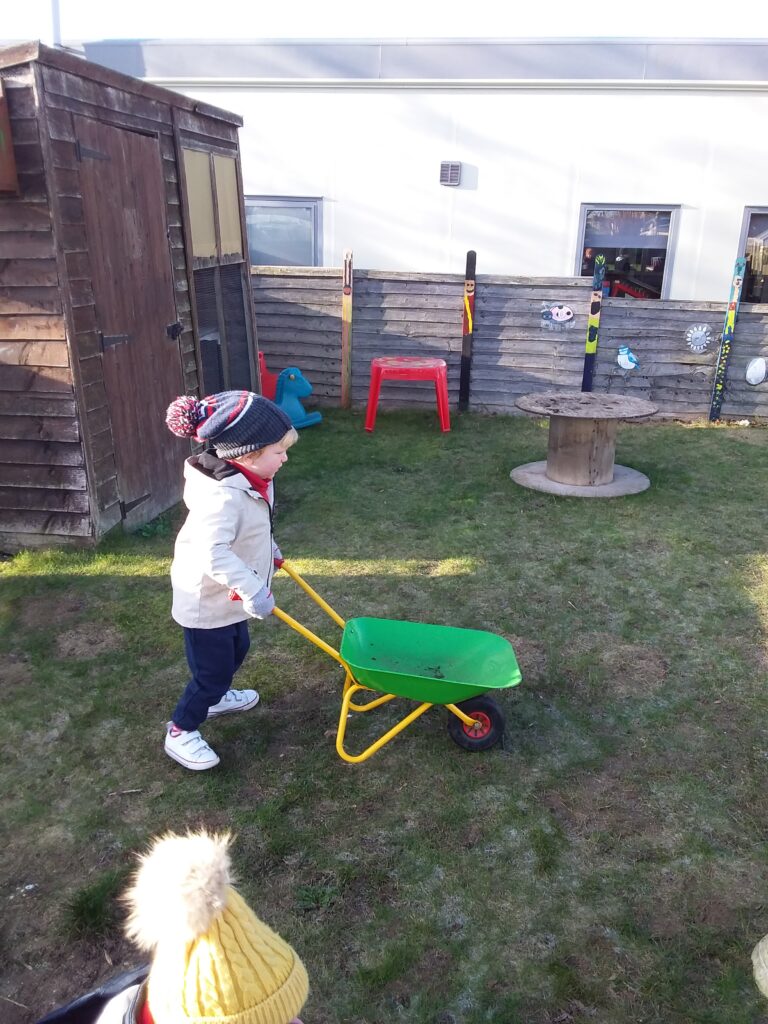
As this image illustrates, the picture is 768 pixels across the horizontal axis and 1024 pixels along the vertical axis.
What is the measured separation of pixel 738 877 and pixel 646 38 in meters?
10.3

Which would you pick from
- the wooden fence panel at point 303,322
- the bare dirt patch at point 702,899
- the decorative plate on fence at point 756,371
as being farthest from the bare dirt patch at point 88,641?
the decorative plate on fence at point 756,371

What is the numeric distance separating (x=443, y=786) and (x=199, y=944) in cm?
232

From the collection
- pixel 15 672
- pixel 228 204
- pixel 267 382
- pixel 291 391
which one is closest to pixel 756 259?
pixel 291 391

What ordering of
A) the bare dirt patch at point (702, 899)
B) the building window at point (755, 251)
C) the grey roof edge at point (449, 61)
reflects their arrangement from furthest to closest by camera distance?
the building window at point (755, 251)
the grey roof edge at point (449, 61)
the bare dirt patch at point (702, 899)

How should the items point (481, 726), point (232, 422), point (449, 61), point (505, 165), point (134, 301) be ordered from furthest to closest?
point (505, 165)
point (449, 61)
point (134, 301)
point (481, 726)
point (232, 422)

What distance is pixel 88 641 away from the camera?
179 inches

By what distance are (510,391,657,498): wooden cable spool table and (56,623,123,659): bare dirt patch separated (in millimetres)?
4034

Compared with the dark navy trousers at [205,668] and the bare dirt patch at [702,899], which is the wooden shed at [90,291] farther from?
the bare dirt patch at [702,899]

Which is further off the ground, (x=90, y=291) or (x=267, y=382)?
(x=90, y=291)

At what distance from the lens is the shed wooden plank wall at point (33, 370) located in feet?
16.2

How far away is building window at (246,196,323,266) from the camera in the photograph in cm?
1102

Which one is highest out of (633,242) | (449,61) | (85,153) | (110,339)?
(449,61)

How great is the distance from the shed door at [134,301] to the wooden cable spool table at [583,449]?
3.16m

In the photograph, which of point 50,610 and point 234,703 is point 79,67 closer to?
point 50,610
